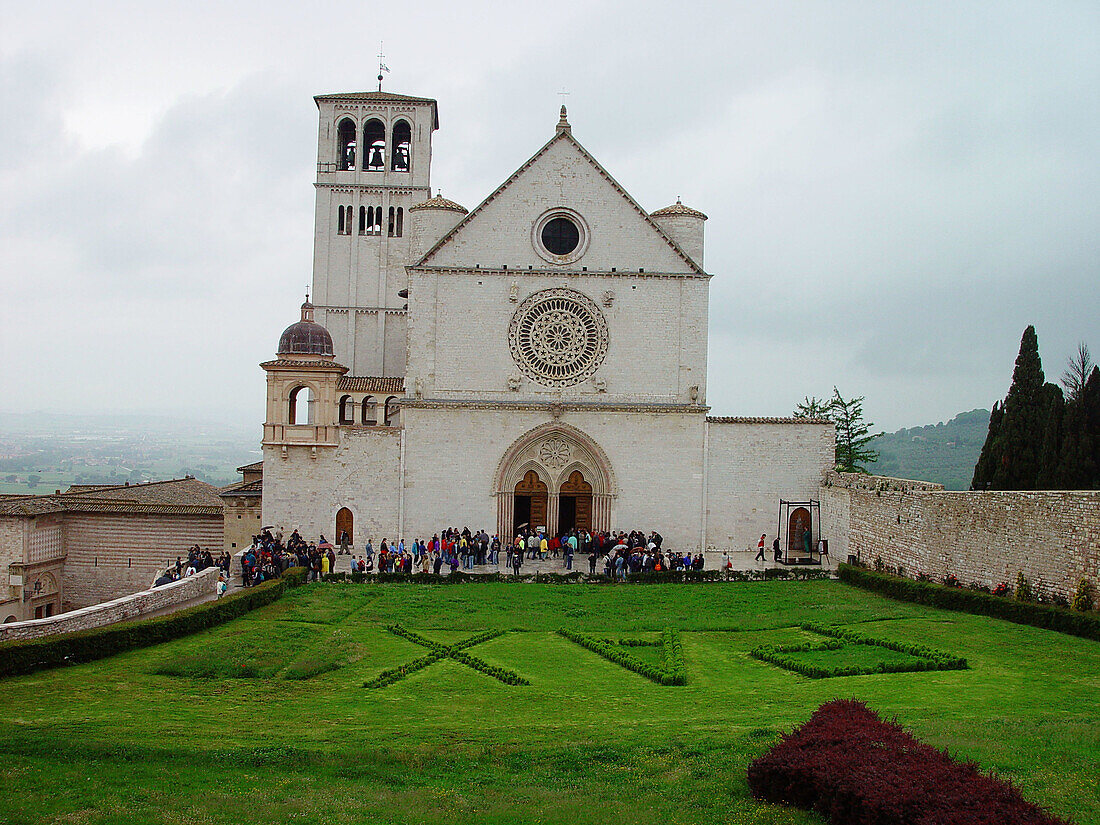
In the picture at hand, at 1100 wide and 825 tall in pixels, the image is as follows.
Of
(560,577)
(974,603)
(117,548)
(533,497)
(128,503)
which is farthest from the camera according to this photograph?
(128,503)

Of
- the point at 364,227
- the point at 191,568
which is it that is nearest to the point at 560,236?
the point at 364,227

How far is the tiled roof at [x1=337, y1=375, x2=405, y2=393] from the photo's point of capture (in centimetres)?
3684

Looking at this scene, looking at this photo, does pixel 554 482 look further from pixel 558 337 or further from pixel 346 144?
pixel 346 144


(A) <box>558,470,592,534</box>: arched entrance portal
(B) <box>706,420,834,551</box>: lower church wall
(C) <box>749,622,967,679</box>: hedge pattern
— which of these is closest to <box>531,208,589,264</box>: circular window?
(A) <box>558,470,592,534</box>: arched entrance portal

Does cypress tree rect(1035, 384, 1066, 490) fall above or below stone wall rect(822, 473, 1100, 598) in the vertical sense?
above

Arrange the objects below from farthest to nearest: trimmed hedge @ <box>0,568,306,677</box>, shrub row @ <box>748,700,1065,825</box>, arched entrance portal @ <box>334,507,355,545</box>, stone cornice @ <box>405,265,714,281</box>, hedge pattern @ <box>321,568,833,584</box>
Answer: stone cornice @ <box>405,265,714,281</box> → arched entrance portal @ <box>334,507,355,545</box> → hedge pattern @ <box>321,568,833,584</box> → trimmed hedge @ <box>0,568,306,677</box> → shrub row @ <box>748,700,1065,825</box>

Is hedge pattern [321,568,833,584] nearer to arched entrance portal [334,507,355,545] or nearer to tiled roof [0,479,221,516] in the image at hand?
arched entrance portal [334,507,355,545]

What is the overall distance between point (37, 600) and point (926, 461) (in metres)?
123

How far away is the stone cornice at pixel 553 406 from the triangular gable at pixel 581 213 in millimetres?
4676

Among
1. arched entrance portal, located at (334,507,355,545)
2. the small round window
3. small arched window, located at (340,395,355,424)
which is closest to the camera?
arched entrance portal, located at (334,507,355,545)

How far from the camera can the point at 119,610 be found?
63.5 ft

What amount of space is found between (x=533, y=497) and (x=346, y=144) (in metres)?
21.7

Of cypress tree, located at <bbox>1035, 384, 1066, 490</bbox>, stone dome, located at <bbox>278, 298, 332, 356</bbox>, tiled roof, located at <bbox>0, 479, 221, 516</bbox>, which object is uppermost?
stone dome, located at <bbox>278, 298, 332, 356</bbox>

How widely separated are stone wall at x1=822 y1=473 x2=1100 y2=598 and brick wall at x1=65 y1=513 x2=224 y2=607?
22.1 meters
